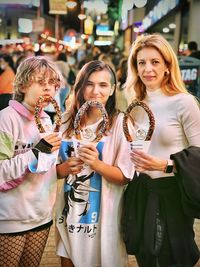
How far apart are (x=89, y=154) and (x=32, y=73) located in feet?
1.68

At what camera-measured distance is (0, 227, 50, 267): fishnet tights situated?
1.95 metres

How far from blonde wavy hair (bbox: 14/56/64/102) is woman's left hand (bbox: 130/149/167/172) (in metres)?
0.58

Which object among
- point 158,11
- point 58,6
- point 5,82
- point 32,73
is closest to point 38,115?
point 32,73

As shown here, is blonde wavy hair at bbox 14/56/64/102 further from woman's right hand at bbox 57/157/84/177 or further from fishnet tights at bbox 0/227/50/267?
fishnet tights at bbox 0/227/50/267

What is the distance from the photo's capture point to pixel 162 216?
2.08 m

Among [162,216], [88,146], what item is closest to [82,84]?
[88,146]

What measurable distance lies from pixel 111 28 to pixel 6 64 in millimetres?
25345

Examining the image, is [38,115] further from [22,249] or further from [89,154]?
[22,249]

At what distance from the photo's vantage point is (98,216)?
6.76 feet

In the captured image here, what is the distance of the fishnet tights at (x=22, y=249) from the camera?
195 cm

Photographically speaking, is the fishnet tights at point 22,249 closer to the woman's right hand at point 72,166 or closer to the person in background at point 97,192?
the person in background at point 97,192

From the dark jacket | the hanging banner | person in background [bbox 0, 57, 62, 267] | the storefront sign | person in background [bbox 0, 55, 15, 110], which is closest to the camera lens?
person in background [bbox 0, 57, 62, 267]

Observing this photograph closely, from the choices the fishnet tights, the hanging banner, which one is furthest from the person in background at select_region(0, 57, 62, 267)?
the hanging banner

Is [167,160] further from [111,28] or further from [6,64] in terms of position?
[111,28]
